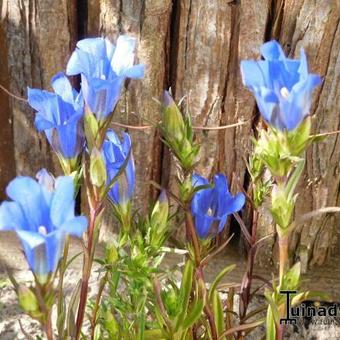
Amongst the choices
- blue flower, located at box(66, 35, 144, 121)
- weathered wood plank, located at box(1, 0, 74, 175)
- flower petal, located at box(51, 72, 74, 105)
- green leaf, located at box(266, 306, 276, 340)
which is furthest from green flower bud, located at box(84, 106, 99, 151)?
weathered wood plank, located at box(1, 0, 74, 175)

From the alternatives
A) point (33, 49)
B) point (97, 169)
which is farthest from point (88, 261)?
point (33, 49)

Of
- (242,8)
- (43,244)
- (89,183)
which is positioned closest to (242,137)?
(242,8)

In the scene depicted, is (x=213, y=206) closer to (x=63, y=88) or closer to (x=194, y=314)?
(x=194, y=314)

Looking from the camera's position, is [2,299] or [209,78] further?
[2,299]

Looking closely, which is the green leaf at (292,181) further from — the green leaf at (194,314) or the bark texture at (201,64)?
the bark texture at (201,64)

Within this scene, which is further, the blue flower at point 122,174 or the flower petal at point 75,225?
the blue flower at point 122,174

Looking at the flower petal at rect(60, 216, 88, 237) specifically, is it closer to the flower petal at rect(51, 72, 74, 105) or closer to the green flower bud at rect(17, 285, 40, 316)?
the green flower bud at rect(17, 285, 40, 316)

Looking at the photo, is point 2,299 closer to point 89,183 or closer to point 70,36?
point 70,36

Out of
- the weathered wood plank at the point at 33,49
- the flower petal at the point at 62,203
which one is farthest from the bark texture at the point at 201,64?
the flower petal at the point at 62,203
